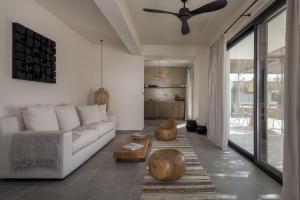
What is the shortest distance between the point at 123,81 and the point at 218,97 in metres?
2.97

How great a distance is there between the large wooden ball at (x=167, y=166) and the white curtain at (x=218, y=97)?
2.01m

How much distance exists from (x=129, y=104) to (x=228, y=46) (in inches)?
127

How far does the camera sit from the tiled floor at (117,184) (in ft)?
7.36

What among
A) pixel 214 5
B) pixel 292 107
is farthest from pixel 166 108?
pixel 292 107

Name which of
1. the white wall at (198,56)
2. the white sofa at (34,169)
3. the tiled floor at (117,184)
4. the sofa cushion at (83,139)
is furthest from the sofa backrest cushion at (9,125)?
the white wall at (198,56)

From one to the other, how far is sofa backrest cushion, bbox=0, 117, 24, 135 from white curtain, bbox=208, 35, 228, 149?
3536 millimetres

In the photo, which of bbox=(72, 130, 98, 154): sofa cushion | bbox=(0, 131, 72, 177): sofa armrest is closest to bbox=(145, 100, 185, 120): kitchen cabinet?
bbox=(72, 130, 98, 154): sofa cushion

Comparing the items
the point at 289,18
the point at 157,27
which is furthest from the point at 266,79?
the point at 157,27

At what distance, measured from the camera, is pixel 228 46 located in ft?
14.8

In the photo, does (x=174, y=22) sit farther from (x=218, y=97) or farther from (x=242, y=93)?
(x=242, y=93)

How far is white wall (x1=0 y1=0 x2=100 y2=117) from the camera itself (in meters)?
2.83

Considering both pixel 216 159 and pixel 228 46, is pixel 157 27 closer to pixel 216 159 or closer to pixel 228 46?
pixel 228 46

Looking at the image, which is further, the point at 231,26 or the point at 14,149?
the point at 231,26

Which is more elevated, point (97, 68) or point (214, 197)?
point (97, 68)
